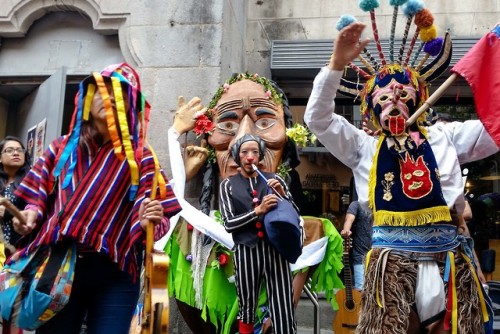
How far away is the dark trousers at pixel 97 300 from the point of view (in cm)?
220

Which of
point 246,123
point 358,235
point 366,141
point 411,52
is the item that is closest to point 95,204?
point 366,141

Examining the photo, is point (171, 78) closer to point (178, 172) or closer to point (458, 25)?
point (178, 172)

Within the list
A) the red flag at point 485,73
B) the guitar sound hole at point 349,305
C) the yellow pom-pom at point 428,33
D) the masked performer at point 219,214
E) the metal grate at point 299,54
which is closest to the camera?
the red flag at point 485,73

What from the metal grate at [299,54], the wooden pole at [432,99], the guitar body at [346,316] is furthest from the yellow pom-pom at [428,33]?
the metal grate at [299,54]

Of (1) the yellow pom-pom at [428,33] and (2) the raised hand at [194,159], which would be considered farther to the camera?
(2) the raised hand at [194,159]

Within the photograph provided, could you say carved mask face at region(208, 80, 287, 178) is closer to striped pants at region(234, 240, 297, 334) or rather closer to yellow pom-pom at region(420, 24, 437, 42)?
striped pants at region(234, 240, 297, 334)

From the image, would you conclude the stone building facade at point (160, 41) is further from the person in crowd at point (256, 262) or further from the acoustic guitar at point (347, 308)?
the acoustic guitar at point (347, 308)

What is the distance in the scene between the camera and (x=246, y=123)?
4547mm

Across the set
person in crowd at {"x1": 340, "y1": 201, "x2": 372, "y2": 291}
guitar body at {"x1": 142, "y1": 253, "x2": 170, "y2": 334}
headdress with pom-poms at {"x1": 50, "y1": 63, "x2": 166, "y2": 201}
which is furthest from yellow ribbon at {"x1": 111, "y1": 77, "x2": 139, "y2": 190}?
person in crowd at {"x1": 340, "y1": 201, "x2": 372, "y2": 291}

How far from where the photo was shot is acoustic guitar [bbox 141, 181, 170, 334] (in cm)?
198

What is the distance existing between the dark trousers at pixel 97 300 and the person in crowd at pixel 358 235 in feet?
11.3

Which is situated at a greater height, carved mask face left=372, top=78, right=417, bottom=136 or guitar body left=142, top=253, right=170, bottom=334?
carved mask face left=372, top=78, right=417, bottom=136

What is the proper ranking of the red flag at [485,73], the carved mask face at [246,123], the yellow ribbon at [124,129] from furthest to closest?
the carved mask face at [246,123] < the red flag at [485,73] < the yellow ribbon at [124,129]

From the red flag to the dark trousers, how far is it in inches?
74.7
